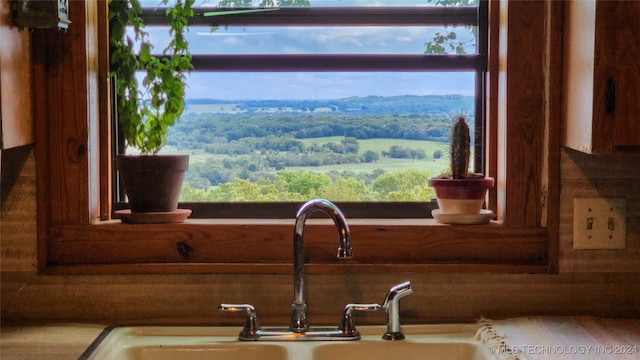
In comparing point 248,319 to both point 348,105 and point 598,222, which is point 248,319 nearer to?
point 348,105

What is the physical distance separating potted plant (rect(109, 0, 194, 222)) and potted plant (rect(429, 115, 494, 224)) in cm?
62

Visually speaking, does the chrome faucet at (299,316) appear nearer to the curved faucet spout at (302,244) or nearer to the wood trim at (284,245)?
the curved faucet spout at (302,244)

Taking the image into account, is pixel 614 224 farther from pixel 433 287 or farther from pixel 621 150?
pixel 433 287

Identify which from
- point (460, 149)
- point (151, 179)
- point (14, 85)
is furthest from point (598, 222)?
point (14, 85)

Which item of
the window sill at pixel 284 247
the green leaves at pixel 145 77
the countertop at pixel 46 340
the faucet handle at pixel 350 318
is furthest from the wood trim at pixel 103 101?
the faucet handle at pixel 350 318

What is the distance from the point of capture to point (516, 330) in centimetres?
156

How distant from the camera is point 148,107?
1798 millimetres

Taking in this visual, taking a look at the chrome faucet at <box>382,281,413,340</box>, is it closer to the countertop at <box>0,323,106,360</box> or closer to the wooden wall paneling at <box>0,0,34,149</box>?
the countertop at <box>0,323,106,360</box>

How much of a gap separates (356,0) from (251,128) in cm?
43

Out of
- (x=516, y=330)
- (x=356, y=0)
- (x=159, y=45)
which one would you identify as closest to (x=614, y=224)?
(x=516, y=330)

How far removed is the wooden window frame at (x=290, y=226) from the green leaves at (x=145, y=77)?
7cm

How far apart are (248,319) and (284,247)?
20cm

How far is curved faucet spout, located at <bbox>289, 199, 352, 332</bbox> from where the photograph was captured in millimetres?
1520

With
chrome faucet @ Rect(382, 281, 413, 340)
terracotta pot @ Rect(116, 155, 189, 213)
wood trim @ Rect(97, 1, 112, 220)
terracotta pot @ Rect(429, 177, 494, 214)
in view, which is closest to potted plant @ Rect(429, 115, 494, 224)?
terracotta pot @ Rect(429, 177, 494, 214)
